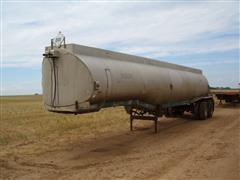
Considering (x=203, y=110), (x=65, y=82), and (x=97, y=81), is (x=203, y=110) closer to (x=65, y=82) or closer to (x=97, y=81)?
(x=97, y=81)

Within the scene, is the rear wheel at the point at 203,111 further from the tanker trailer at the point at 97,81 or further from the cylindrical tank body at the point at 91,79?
the cylindrical tank body at the point at 91,79

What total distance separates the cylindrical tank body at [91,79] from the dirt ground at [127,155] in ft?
4.77

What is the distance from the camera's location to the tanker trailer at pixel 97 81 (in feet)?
33.0

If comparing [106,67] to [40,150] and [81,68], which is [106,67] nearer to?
[81,68]

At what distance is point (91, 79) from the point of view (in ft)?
32.4

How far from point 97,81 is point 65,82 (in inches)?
41.1

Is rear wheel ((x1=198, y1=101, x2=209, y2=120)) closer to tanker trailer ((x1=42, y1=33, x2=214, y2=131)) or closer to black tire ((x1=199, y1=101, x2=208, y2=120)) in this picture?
black tire ((x1=199, y1=101, x2=208, y2=120))

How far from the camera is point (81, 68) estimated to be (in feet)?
32.8

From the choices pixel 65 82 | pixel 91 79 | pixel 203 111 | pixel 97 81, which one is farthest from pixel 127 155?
pixel 203 111

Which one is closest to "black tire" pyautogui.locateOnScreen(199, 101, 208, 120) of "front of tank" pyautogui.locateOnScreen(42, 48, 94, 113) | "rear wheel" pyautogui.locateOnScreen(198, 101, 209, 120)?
"rear wheel" pyautogui.locateOnScreen(198, 101, 209, 120)

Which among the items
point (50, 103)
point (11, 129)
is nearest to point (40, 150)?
point (50, 103)

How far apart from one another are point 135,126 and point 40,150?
20.5 feet

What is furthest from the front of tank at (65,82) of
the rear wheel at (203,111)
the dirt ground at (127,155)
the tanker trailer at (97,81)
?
the rear wheel at (203,111)

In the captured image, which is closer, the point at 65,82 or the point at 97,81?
the point at 97,81
